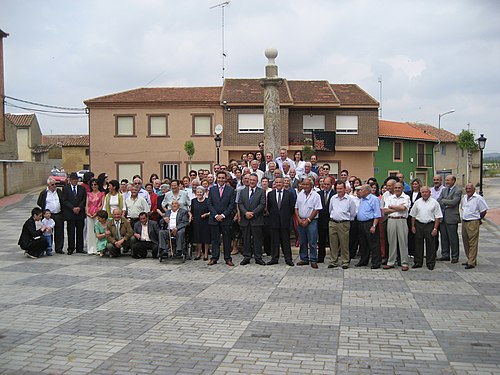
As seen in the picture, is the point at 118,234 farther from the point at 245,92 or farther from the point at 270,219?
the point at 245,92

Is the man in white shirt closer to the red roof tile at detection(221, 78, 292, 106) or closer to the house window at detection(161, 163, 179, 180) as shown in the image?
the red roof tile at detection(221, 78, 292, 106)

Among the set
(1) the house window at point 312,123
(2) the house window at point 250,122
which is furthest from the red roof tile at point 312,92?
(2) the house window at point 250,122

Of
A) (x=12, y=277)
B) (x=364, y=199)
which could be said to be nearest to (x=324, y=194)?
(x=364, y=199)

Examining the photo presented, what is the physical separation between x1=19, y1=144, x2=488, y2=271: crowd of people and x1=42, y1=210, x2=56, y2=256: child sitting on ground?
0.02 m

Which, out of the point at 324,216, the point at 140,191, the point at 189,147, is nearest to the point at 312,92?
the point at 189,147

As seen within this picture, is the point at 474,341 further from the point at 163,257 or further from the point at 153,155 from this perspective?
the point at 153,155

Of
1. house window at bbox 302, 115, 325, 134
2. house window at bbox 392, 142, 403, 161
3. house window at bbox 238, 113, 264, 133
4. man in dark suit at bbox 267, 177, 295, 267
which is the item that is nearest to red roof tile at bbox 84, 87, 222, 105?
house window at bbox 238, 113, 264, 133

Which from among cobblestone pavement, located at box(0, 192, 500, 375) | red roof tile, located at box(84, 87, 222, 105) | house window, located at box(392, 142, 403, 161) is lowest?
cobblestone pavement, located at box(0, 192, 500, 375)

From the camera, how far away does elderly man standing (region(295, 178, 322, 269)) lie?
Result: 11.1 m

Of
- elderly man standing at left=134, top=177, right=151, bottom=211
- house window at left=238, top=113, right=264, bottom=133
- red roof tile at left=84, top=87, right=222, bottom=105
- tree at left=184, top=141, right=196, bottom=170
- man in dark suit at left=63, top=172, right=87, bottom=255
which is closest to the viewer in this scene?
elderly man standing at left=134, top=177, right=151, bottom=211

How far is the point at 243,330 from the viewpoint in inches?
256

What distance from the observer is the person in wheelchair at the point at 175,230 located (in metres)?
11.7

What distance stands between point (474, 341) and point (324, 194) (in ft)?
18.9

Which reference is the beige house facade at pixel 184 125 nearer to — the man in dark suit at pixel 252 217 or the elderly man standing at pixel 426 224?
the man in dark suit at pixel 252 217
